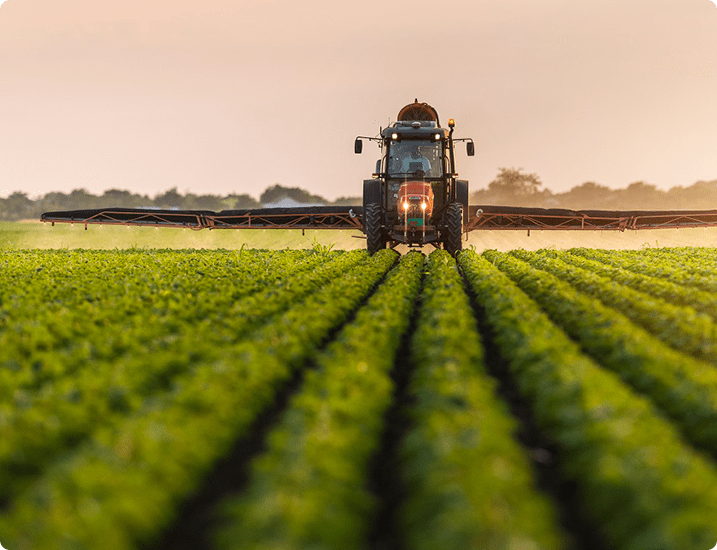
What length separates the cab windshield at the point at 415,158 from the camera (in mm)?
17062

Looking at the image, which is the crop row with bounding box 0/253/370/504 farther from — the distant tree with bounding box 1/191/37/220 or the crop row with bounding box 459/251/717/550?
the distant tree with bounding box 1/191/37/220

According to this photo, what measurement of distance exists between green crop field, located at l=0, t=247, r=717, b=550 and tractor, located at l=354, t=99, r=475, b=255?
9542mm

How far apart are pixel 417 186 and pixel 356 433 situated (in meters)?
13.6

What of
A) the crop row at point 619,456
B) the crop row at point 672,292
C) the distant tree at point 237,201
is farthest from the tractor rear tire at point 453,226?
the distant tree at point 237,201

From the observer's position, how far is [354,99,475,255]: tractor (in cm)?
1641

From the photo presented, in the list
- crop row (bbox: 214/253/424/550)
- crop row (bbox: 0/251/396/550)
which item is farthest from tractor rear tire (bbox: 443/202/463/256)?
crop row (bbox: 0/251/396/550)

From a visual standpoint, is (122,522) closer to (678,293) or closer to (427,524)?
(427,524)

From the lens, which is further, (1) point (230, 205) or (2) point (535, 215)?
(1) point (230, 205)

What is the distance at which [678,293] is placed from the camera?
351 inches

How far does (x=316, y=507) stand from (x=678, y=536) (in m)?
1.81

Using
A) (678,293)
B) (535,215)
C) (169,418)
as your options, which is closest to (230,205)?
(535,215)

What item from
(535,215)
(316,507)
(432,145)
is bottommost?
(316,507)

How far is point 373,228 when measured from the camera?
17516 mm

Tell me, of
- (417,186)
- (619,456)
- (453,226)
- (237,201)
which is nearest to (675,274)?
(453,226)
